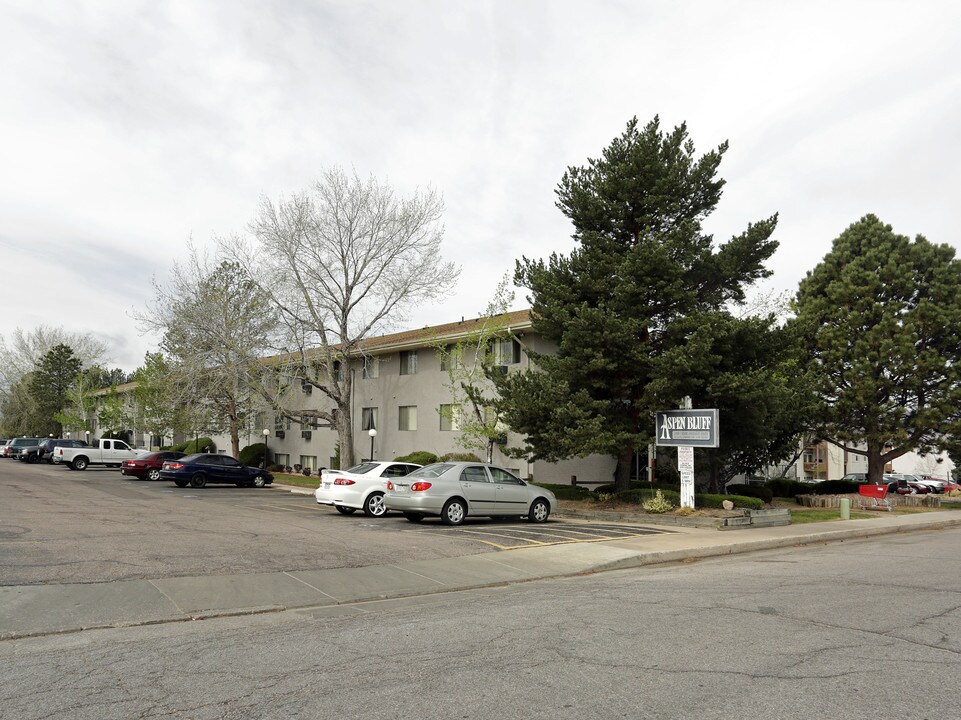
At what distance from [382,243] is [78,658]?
88.5 ft

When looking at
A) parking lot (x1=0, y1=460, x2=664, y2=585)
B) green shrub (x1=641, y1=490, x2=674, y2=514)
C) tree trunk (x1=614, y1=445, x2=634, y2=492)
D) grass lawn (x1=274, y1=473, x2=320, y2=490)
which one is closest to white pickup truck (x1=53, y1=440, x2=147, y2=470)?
grass lawn (x1=274, y1=473, x2=320, y2=490)

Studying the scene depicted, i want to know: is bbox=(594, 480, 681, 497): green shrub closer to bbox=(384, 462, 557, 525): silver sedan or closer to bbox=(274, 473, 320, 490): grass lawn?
bbox=(384, 462, 557, 525): silver sedan

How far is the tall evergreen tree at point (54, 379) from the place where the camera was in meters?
72.1

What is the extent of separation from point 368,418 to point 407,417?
153 inches

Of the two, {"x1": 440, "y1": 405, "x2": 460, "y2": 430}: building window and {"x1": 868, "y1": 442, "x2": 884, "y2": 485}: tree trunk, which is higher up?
{"x1": 440, "y1": 405, "x2": 460, "y2": 430}: building window

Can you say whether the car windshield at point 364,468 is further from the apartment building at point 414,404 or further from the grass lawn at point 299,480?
the grass lawn at point 299,480

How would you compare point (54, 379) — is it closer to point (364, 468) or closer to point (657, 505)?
point (364, 468)

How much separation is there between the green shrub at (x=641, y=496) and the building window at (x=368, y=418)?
17351mm

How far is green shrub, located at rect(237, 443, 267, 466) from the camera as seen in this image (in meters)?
45.6

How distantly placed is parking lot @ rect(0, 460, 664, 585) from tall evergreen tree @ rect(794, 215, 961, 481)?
2007 centimetres

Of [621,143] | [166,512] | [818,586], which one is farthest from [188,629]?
[621,143]

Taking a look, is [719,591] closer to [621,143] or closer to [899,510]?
[621,143]

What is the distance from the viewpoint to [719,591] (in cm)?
952

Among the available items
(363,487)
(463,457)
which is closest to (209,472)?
(463,457)
